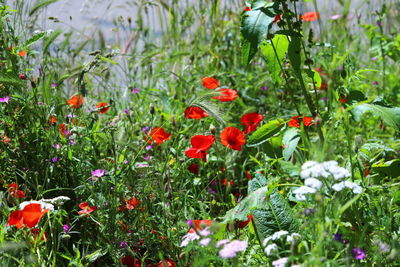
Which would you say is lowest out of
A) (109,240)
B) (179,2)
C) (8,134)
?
(109,240)

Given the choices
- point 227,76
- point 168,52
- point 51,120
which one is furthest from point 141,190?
point 168,52

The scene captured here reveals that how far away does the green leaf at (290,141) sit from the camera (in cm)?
161

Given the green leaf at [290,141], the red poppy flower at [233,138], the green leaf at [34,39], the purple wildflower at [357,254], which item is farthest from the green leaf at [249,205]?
the green leaf at [34,39]

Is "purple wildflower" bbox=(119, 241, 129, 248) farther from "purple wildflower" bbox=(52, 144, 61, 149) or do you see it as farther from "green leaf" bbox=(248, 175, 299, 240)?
"purple wildflower" bbox=(52, 144, 61, 149)

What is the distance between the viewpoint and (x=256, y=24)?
57.0 inches

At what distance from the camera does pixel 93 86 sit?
346 cm

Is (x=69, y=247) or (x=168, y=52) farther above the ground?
(x=168, y=52)

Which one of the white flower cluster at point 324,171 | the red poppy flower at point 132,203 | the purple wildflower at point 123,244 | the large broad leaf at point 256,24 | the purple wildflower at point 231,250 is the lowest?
the purple wildflower at point 123,244

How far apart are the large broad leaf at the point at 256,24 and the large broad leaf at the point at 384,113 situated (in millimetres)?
373

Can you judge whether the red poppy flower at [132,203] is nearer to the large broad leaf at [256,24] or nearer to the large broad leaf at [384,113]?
the large broad leaf at [256,24]

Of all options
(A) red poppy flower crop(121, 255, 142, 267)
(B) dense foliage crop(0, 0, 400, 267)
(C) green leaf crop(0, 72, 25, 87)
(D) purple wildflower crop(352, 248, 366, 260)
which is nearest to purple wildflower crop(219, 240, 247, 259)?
(B) dense foliage crop(0, 0, 400, 267)

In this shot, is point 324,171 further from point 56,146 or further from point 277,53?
point 56,146

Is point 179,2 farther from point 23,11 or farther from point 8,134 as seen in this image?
point 8,134

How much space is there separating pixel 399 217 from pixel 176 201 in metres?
0.74
